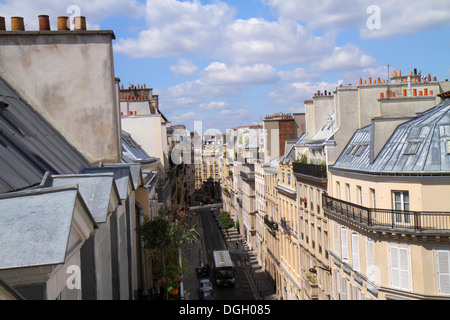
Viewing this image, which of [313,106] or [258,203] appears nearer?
[313,106]

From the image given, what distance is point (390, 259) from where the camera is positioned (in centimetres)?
2200

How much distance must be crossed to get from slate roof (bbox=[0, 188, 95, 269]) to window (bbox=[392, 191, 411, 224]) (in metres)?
19.2

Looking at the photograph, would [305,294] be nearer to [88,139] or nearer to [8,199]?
[88,139]

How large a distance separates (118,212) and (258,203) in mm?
52058

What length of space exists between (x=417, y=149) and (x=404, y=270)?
5565 mm

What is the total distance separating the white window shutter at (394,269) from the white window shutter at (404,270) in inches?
7.6

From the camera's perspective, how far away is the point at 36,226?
14.1ft

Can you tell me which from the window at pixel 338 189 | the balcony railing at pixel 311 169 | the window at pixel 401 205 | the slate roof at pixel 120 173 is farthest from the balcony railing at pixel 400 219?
the slate roof at pixel 120 173

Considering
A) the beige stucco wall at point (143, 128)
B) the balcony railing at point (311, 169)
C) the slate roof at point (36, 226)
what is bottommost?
the balcony railing at point (311, 169)

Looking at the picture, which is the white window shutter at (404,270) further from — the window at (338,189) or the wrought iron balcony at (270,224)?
the wrought iron balcony at (270,224)

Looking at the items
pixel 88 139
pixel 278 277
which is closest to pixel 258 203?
pixel 278 277

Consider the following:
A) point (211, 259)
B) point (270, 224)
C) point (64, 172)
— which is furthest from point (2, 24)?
point (211, 259)

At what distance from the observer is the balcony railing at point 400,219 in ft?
67.2

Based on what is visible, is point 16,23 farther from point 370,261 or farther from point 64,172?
point 370,261
